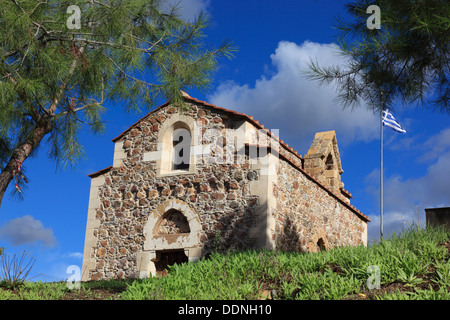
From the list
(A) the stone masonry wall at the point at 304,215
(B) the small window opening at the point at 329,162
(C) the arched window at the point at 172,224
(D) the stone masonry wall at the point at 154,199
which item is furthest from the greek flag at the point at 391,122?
(C) the arched window at the point at 172,224

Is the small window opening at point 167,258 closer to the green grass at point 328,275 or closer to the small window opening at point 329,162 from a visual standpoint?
the green grass at point 328,275

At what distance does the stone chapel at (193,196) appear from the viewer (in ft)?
39.9

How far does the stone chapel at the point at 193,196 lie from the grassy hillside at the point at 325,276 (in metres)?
3.74

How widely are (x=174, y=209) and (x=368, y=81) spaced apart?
5732 millimetres

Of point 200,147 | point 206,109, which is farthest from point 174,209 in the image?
point 206,109

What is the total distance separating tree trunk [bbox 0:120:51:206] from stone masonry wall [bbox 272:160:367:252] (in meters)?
5.56

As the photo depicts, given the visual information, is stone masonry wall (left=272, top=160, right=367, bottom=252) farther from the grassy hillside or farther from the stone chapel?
the grassy hillside

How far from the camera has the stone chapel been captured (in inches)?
478

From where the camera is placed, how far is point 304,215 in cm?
1385

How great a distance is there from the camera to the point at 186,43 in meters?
11.0

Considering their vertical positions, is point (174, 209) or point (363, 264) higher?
point (174, 209)

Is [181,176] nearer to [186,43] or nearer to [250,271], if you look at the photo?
[186,43]

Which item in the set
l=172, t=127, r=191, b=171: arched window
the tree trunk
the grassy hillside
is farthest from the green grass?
l=172, t=127, r=191, b=171: arched window

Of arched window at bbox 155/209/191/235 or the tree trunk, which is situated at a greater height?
the tree trunk
